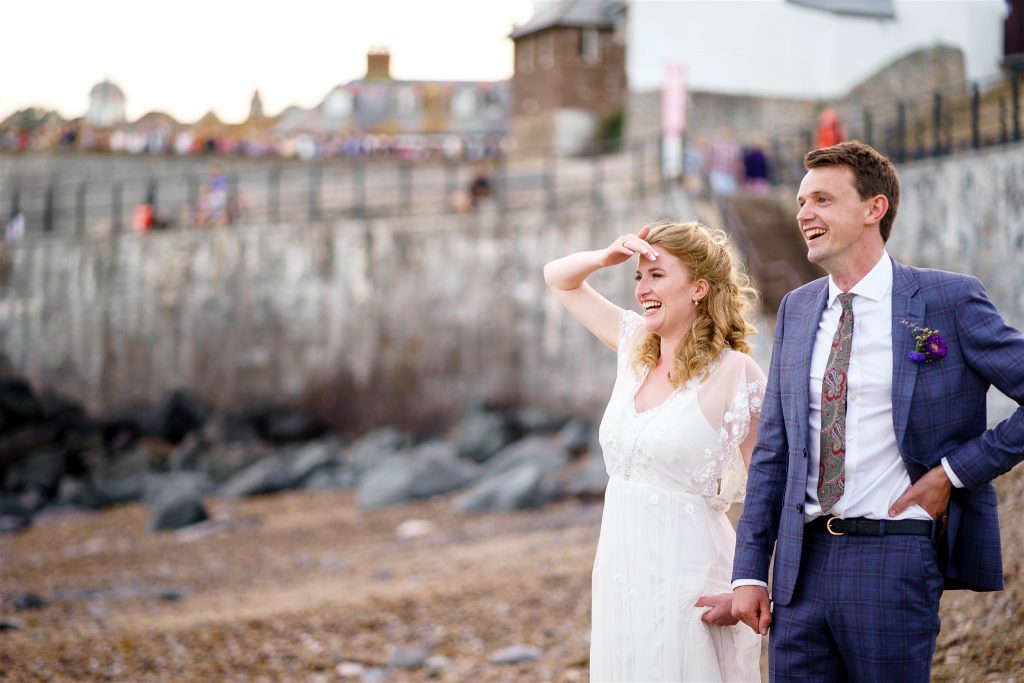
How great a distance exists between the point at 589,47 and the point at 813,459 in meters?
31.2

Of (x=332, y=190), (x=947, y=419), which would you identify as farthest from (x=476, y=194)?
(x=947, y=419)

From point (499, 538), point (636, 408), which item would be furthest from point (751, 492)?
point (499, 538)

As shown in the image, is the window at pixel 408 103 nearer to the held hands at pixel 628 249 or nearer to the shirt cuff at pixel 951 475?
the held hands at pixel 628 249

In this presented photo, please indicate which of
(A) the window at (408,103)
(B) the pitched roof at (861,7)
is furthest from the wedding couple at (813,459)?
(A) the window at (408,103)

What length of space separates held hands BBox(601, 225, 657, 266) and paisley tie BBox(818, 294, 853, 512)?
584 mm

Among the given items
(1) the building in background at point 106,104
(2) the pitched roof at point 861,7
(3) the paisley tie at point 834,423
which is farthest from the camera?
(1) the building in background at point 106,104

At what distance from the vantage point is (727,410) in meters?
3.15

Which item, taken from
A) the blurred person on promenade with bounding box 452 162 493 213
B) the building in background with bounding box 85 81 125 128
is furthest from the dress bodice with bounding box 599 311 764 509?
the building in background with bounding box 85 81 125 128

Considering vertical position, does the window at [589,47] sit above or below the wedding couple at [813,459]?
above

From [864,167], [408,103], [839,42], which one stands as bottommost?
[864,167]

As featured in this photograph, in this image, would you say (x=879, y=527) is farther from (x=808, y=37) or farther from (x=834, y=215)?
(x=808, y=37)

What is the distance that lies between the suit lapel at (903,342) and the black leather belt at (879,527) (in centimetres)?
17

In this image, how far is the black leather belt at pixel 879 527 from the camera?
2.71 m

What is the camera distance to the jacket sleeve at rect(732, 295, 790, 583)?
2910mm
